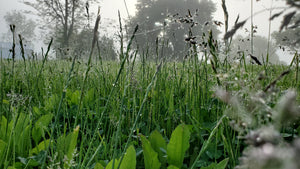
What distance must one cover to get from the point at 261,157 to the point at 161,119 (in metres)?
1.68

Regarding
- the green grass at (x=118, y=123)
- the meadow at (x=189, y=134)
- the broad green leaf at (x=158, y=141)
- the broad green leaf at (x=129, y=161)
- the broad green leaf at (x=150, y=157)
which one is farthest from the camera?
the broad green leaf at (x=158, y=141)

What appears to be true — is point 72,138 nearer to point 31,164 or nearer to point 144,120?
point 31,164

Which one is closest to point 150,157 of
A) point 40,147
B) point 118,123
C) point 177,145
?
point 177,145

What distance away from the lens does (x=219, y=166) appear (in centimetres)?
103

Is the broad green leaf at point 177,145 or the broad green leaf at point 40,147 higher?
the broad green leaf at point 177,145

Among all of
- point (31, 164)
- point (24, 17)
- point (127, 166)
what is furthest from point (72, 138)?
point (24, 17)

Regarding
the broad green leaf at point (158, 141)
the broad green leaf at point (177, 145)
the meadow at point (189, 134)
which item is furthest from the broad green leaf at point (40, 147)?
the broad green leaf at point (177, 145)

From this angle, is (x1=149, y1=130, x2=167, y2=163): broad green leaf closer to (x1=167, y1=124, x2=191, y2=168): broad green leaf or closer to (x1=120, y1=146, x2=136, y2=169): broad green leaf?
(x1=167, y1=124, x2=191, y2=168): broad green leaf

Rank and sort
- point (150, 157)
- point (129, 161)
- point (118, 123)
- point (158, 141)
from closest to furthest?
1. point (118, 123)
2. point (129, 161)
3. point (150, 157)
4. point (158, 141)

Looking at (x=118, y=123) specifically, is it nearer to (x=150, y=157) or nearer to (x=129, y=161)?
(x=129, y=161)

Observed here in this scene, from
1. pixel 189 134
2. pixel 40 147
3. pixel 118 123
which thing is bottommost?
pixel 40 147

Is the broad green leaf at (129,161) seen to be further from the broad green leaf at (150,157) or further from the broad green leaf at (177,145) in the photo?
the broad green leaf at (177,145)

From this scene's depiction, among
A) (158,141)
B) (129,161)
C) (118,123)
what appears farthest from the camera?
(158,141)

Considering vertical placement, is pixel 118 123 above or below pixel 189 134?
above
